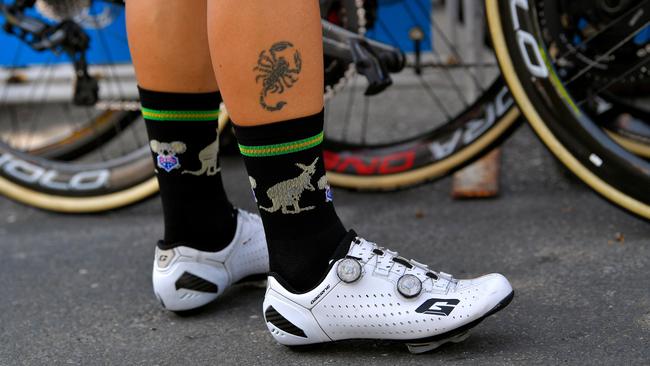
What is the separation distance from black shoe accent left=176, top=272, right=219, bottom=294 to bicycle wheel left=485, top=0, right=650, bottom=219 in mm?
703

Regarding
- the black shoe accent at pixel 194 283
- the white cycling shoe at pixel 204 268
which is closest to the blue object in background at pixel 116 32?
the white cycling shoe at pixel 204 268

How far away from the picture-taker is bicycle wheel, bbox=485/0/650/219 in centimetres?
173

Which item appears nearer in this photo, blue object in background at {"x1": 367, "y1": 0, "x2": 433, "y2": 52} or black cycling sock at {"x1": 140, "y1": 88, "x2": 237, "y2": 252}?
black cycling sock at {"x1": 140, "y1": 88, "x2": 237, "y2": 252}

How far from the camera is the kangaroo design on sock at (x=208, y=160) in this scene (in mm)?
1568

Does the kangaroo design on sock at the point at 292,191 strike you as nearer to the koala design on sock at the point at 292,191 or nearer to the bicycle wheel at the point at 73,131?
the koala design on sock at the point at 292,191

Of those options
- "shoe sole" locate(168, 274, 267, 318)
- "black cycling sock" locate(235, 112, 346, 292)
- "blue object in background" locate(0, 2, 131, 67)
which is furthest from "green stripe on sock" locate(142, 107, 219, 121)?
"blue object in background" locate(0, 2, 131, 67)

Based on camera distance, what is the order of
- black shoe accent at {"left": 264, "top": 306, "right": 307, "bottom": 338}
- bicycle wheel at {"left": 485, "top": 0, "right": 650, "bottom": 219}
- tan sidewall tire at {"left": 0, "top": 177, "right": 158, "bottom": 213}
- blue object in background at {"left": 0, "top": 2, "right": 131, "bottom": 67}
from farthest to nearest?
blue object in background at {"left": 0, "top": 2, "right": 131, "bottom": 67} → tan sidewall tire at {"left": 0, "top": 177, "right": 158, "bottom": 213} → bicycle wheel at {"left": 485, "top": 0, "right": 650, "bottom": 219} → black shoe accent at {"left": 264, "top": 306, "right": 307, "bottom": 338}

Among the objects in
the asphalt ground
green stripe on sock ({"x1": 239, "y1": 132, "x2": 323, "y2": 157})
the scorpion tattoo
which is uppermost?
the scorpion tattoo

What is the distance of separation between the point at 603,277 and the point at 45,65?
2.29 metres

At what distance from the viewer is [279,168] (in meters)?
1.34

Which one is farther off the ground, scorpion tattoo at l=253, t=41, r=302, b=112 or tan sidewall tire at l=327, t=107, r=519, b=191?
scorpion tattoo at l=253, t=41, r=302, b=112

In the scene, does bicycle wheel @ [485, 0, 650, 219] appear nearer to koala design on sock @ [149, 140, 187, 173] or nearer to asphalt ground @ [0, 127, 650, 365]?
asphalt ground @ [0, 127, 650, 365]

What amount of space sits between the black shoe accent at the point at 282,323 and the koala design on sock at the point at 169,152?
1.04ft

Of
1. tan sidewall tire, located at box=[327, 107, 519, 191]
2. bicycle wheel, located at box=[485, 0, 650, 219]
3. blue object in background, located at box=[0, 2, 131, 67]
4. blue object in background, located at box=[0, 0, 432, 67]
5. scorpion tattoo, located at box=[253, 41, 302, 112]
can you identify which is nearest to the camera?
scorpion tattoo, located at box=[253, 41, 302, 112]
